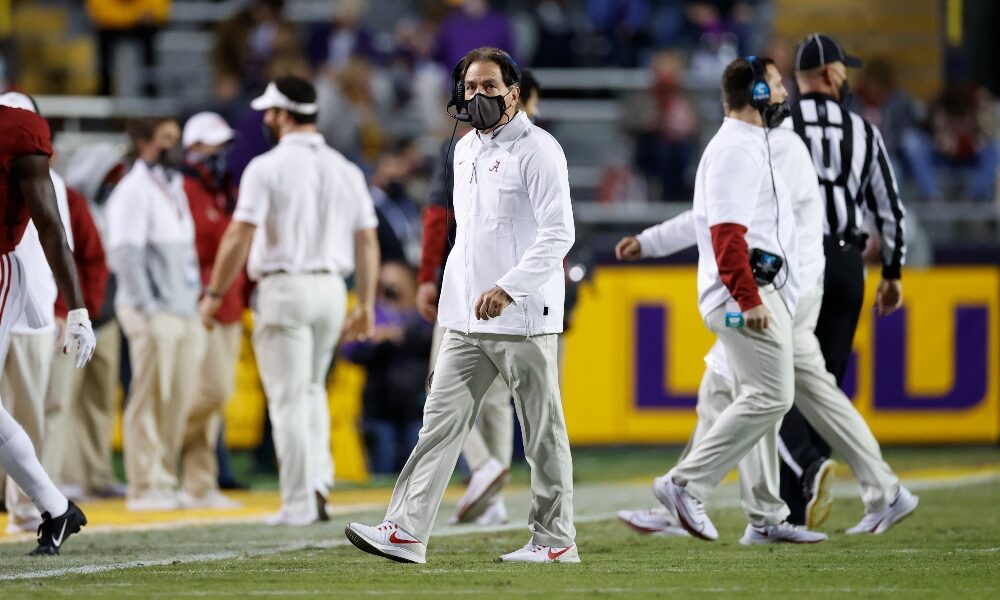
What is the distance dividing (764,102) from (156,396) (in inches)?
173

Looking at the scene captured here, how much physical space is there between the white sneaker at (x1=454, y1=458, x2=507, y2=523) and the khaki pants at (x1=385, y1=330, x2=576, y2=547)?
7.19ft

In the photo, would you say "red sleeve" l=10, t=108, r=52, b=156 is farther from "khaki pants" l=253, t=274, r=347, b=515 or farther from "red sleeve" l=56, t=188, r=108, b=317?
"red sleeve" l=56, t=188, r=108, b=317

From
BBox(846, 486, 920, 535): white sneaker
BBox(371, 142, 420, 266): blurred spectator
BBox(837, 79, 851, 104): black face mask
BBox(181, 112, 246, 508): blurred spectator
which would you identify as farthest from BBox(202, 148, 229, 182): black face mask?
BBox(846, 486, 920, 535): white sneaker

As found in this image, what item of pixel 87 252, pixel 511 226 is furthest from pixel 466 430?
pixel 87 252

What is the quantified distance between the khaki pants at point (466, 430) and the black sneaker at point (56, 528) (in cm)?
143

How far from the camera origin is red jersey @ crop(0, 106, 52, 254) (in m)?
7.43

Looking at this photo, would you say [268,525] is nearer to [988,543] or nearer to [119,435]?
[988,543]

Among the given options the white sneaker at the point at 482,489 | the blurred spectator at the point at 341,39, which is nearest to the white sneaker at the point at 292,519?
the white sneaker at the point at 482,489

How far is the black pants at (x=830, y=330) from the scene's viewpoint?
8.73 m

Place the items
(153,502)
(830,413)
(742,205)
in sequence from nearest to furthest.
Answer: (742,205) < (830,413) < (153,502)

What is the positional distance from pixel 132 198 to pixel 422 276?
85.5 inches

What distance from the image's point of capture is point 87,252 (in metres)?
9.85

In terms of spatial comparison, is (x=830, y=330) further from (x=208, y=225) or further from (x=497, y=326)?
(x=208, y=225)

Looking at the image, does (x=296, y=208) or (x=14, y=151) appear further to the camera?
(x=296, y=208)
